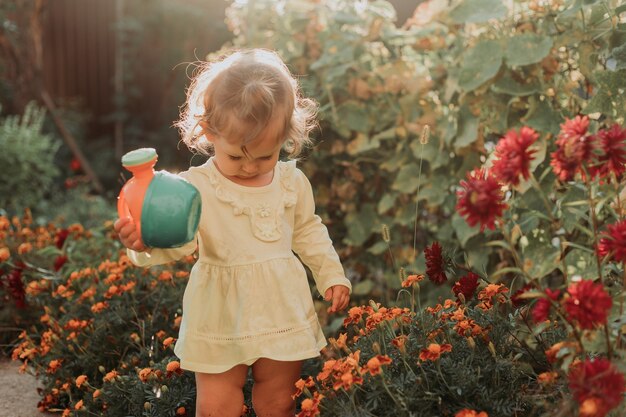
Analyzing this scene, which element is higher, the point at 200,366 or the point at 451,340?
the point at 451,340

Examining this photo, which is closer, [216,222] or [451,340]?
[451,340]

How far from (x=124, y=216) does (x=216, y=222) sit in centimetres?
28

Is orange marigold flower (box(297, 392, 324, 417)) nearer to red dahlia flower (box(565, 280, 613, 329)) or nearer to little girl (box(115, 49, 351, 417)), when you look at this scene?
little girl (box(115, 49, 351, 417))

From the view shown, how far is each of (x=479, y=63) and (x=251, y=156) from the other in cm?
133

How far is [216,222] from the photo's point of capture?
6.46 ft

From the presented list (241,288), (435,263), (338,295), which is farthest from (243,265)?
→ (435,263)

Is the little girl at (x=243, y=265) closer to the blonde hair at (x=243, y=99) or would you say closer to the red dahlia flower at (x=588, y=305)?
the blonde hair at (x=243, y=99)

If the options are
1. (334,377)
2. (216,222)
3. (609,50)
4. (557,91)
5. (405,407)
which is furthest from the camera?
(557,91)

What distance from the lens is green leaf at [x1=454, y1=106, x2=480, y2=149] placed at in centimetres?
300

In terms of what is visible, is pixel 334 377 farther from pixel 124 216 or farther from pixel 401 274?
pixel 124 216

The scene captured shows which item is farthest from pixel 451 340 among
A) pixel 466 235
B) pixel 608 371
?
pixel 466 235

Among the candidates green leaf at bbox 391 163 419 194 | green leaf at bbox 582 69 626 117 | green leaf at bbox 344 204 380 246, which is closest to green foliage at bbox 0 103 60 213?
green leaf at bbox 344 204 380 246

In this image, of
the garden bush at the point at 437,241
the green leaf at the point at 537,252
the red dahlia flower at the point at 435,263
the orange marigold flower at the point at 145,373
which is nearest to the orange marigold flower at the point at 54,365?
the garden bush at the point at 437,241

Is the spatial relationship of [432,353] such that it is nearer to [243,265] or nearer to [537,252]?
[243,265]
